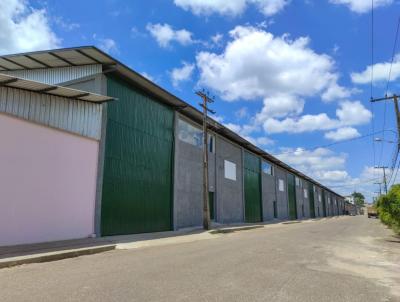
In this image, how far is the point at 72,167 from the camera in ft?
50.8

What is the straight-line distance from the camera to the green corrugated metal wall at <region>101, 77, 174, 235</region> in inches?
713

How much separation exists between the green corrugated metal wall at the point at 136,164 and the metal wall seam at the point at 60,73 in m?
0.97

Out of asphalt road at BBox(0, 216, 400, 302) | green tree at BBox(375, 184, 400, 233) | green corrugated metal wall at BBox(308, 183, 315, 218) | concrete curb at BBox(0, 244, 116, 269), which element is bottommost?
asphalt road at BBox(0, 216, 400, 302)

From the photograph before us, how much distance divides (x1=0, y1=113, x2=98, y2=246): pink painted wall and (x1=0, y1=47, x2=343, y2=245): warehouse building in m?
0.25

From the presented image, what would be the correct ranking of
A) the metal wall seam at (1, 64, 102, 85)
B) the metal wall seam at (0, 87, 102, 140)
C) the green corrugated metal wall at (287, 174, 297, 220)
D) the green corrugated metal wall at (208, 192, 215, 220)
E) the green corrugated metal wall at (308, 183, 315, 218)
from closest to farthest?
the metal wall seam at (0, 87, 102, 140) → the metal wall seam at (1, 64, 102, 85) → the green corrugated metal wall at (208, 192, 215, 220) → the green corrugated metal wall at (287, 174, 297, 220) → the green corrugated metal wall at (308, 183, 315, 218)

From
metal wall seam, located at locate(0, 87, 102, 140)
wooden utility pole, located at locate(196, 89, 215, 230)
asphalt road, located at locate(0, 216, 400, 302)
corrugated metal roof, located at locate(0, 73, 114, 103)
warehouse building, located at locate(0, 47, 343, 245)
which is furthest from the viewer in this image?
wooden utility pole, located at locate(196, 89, 215, 230)

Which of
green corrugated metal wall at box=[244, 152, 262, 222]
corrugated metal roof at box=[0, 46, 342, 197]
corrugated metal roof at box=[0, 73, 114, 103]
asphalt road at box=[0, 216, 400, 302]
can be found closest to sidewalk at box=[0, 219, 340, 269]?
asphalt road at box=[0, 216, 400, 302]

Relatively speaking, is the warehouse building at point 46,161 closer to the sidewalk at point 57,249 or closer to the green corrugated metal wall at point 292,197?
the sidewalk at point 57,249

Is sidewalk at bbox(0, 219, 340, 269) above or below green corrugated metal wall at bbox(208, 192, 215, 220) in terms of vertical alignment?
below

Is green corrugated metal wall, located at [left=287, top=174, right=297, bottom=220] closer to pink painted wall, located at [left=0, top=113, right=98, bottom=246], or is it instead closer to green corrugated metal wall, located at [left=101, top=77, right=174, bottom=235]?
green corrugated metal wall, located at [left=101, top=77, right=174, bottom=235]

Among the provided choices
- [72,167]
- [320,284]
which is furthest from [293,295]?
[72,167]

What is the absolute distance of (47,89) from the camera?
563 inches

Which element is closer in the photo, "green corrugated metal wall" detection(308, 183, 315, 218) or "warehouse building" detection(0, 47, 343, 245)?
"warehouse building" detection(0, 47, 343, 245)

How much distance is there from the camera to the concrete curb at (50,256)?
9844 millimetres
